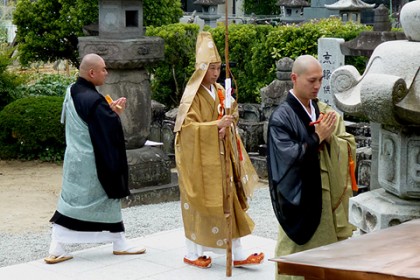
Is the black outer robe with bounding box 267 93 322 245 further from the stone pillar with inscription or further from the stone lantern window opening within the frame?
the stone pillar with inscription

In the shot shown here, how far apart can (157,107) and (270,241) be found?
6.29m

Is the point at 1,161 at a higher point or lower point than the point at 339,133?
lower

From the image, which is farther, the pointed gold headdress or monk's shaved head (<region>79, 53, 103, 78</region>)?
monk's shaved head (<region>79, 53, 103, 78</region>)

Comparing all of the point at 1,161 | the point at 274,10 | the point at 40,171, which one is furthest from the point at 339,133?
the point at 274,10

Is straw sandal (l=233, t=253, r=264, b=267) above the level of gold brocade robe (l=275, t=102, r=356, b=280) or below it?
below

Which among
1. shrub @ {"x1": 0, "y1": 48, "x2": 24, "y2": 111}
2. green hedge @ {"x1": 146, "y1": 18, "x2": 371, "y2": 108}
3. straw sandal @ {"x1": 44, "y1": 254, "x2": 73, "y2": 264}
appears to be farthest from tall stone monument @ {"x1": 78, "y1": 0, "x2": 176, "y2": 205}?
shrub @ {"x1": 0, "y1": 48, "x2": 24, "y2": 111}

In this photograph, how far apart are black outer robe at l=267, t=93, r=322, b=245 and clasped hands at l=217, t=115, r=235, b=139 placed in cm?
154

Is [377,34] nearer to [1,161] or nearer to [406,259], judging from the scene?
[1,161]

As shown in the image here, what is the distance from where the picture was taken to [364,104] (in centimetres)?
426

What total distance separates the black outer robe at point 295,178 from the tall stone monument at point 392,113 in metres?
0.38

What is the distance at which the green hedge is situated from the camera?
47.6ft

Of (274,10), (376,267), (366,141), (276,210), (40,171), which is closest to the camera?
(376,267)

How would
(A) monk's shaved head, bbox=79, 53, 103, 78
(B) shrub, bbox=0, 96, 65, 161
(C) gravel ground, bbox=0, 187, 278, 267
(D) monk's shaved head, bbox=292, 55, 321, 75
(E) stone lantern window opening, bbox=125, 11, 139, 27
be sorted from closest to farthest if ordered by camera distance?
(D) monk's shaved head, bbox=292, 55, 321, 75
(A) monk's shaved head, bbox=79, 53, 103, 78
(C) gravel ground, bbox=0, 187, 278, 267
(E) stone lantern window opening, bbox=125, 11, 139, 27
(B) shrub, bbox=0, 96, 65, 161

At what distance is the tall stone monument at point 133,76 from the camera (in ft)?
34.5
